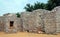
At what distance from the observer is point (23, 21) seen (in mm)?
16781

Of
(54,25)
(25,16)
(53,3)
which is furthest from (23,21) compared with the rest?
(53,3)

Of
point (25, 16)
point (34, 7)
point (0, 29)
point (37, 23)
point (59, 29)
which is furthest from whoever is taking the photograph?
point (34, 7)

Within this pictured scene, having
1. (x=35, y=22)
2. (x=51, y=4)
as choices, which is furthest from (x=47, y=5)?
(x=35, y=22)

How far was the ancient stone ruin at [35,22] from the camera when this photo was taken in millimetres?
13906

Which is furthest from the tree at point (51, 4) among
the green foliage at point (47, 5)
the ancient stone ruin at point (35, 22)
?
the ancient stone ruin at point (35, 22)

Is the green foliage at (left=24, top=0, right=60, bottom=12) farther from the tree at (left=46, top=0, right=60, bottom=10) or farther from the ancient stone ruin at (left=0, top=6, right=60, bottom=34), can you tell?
the ancient stone ruin at (left=0, top=6, right=60, bottom=34)

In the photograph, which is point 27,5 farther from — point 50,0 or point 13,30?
point 13,30

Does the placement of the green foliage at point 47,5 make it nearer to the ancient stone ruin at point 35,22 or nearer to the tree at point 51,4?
the tree at point 51,4

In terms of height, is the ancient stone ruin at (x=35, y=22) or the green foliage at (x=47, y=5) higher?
the green foliage at (x=47, y=5)

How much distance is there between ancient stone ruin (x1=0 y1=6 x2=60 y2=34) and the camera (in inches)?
547

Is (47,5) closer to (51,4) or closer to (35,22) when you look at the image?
(51,4)

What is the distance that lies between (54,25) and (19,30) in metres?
4.35

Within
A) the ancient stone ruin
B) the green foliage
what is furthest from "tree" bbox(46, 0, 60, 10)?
the ancient stone ruin

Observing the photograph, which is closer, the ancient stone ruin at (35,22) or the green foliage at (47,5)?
the ancient stone ruin at (35,22)
